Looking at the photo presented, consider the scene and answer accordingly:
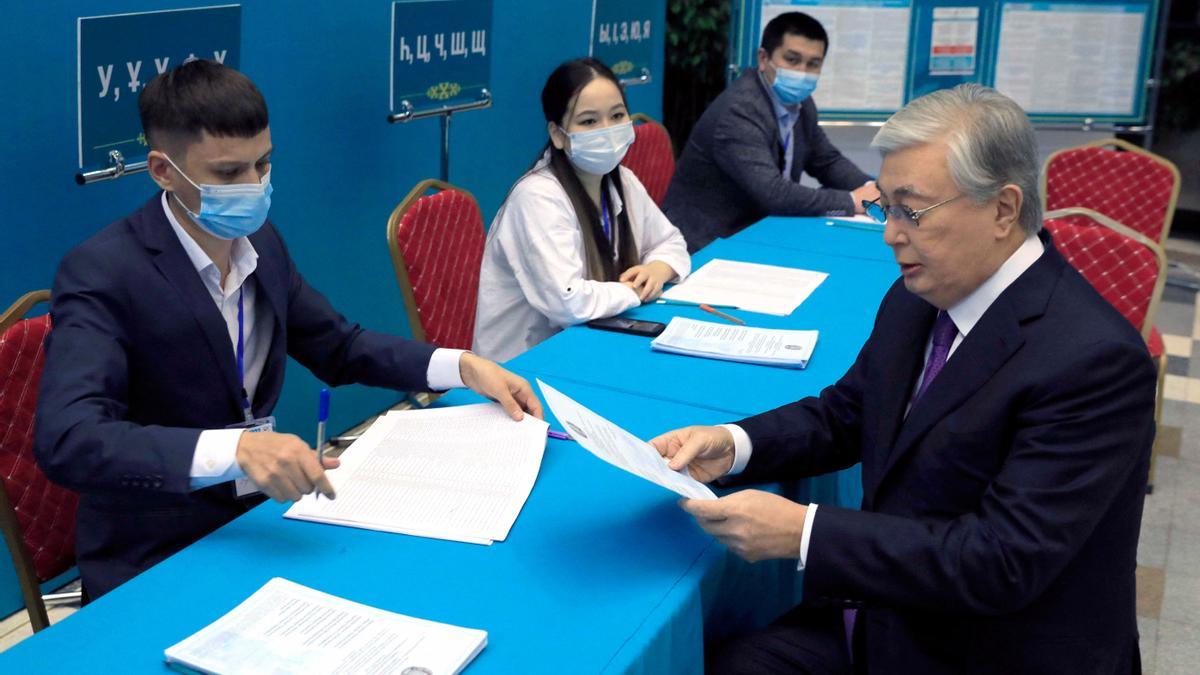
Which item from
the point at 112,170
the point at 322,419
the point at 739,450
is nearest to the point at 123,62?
the point at 112,170

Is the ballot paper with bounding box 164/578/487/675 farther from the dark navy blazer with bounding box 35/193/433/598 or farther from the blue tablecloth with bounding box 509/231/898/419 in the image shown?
the blue tablecloth with bounding box 509/231/898/419

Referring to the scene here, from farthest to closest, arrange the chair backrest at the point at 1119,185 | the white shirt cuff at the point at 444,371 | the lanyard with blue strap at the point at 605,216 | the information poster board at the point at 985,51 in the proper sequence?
the information poster board at the point at 985,51, the chair backrest at the point at 1119,185, the lanyard with blue strap at the point at 605,216, the white shirt cuff at the point at 444,371

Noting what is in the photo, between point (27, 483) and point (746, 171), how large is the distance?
9.17ft

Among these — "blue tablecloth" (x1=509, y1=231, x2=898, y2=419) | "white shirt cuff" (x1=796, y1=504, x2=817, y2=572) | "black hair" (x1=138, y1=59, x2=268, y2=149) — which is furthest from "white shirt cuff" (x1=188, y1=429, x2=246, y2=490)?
"blue tablecloth" (x1=509, y1=231, x2=898, y2=419)

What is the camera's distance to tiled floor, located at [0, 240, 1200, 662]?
282 cm

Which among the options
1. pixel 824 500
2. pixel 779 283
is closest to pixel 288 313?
pixel 824 500

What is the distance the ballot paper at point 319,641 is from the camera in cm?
127

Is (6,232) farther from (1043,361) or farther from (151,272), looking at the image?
(1043,361)

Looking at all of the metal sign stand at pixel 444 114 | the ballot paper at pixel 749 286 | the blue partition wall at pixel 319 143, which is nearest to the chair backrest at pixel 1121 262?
the ballot paper at pixel 749 286

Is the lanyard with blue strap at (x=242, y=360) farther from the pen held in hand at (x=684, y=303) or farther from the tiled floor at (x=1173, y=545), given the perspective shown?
the pen held in hand at (x=684, y=303)

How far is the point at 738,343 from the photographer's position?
2.51m

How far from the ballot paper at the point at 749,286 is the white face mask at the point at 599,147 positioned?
0.38m

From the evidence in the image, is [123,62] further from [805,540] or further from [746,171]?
[746,171]

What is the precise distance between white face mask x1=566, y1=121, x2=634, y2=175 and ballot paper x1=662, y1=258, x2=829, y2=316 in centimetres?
38
